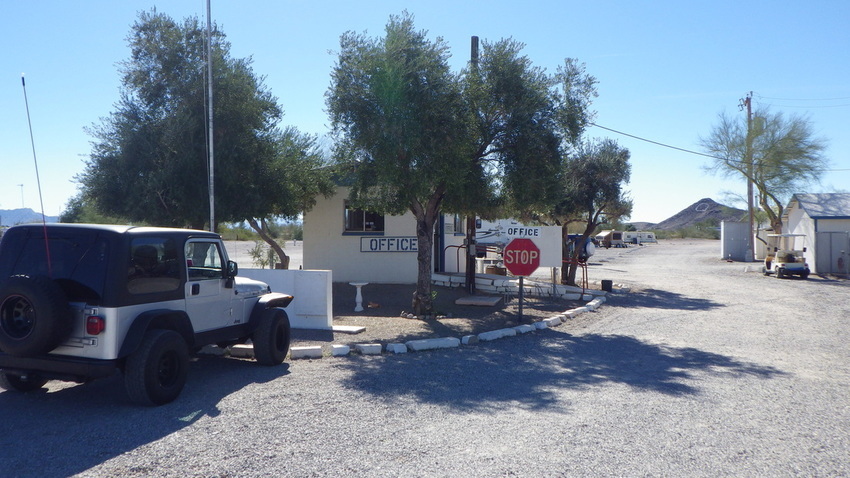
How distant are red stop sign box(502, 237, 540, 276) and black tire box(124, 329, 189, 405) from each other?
714 cm

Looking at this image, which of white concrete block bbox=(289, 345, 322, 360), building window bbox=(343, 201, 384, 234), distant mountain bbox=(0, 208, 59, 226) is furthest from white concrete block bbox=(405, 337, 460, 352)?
building window bbox=(343, 201, 384, 234)

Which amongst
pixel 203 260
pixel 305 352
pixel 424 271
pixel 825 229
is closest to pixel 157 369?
pixel 203 260

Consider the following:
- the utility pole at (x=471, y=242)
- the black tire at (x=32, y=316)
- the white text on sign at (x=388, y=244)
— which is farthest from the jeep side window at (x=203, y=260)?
the white text on sign at (x=388, y=244)

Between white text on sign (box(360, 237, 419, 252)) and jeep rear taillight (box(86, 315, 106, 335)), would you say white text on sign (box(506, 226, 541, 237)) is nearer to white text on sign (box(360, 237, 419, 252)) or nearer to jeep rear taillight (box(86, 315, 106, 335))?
white text on sign (box(360, 237, 419, 252))

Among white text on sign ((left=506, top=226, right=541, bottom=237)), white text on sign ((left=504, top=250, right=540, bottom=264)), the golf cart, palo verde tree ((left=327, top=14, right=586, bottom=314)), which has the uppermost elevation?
palo verde tree ((left=327, top=14, right=586, bottom=314))

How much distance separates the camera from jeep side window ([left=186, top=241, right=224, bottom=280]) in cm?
741

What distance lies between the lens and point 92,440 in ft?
17.8

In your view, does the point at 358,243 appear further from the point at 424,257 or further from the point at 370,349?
the point at 370,349

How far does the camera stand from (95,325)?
6.04 meters

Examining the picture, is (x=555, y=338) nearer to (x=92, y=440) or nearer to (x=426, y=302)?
(x=426, y=302)

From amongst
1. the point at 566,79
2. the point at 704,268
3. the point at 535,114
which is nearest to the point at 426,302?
the point at 535,114

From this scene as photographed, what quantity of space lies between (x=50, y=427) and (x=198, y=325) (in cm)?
197

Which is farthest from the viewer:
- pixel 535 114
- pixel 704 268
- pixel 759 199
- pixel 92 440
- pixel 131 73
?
pixel 759 199

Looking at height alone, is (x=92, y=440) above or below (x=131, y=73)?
below
